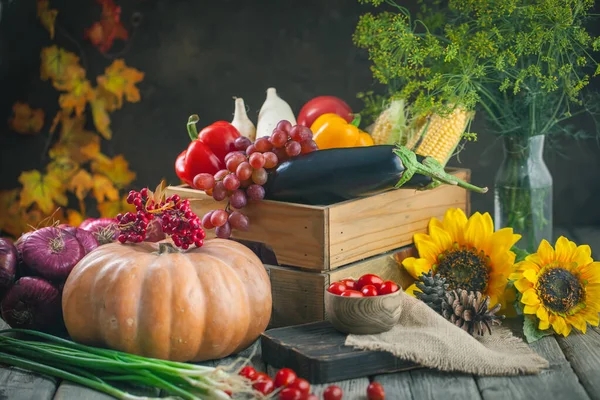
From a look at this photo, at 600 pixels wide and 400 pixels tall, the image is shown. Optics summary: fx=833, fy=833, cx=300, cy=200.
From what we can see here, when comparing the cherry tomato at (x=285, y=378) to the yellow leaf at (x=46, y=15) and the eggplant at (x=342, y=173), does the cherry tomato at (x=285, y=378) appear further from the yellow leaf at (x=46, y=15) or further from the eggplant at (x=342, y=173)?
the yellow leaf at (x=46, y=15)

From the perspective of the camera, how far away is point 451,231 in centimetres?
202

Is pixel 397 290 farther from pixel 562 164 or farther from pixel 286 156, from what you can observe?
pixel 562 164

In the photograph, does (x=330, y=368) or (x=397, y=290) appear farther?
(x=397, y=290)

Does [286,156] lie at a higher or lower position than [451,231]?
higher

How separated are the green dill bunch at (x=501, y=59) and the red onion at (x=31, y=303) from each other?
3.18 feet

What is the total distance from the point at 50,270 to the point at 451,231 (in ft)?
3.07

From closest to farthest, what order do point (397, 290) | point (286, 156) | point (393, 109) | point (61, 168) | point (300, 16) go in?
point (397, 290) → point (286, 156) → point (393, 109) → point (300, 16) → point (61, 168)

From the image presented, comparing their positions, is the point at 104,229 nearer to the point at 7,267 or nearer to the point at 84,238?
the point at 84,238

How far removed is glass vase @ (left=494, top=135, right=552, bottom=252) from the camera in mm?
2109

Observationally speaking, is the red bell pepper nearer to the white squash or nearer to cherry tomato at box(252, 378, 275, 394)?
the white squash

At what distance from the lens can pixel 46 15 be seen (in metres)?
2.95

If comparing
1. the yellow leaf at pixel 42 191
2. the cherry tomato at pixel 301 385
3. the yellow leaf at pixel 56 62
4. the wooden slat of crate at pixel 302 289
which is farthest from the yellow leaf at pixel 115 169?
the cherry tomato at pixel 301 385

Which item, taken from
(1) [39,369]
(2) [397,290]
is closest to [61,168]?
(1) [39,369]

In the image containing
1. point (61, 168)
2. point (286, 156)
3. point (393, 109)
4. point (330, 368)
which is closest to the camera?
point (330, 368)
